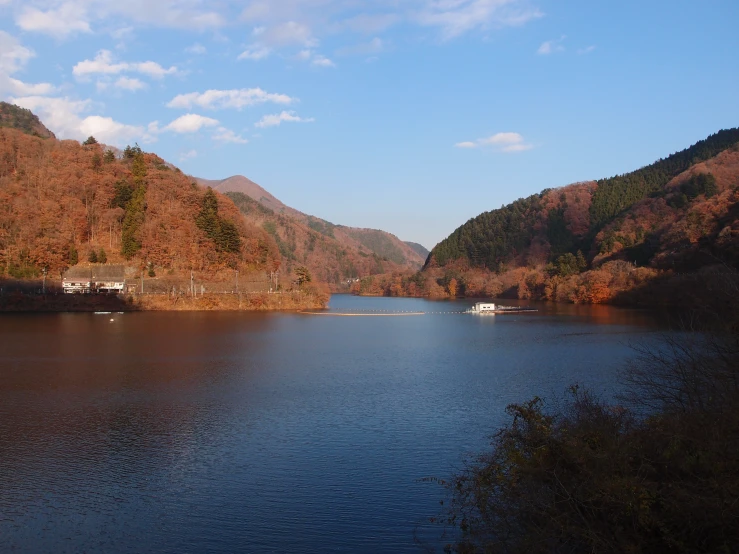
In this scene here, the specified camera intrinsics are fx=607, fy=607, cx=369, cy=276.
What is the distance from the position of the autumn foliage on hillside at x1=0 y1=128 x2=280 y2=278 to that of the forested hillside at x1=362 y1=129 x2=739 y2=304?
36.0 m

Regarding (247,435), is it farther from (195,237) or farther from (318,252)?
(318,252)

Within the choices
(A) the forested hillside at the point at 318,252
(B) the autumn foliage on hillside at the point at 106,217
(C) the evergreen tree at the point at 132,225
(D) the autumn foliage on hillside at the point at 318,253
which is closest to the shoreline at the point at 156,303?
(B) the autumn foliage on hillside at the point at 106,217

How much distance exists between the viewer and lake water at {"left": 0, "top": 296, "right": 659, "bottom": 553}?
8539 mm

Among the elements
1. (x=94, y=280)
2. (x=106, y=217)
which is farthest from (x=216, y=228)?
(x=94, y=280)

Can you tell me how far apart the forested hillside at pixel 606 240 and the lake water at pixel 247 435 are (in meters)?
23.1

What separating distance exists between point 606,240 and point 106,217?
56471 millimetres

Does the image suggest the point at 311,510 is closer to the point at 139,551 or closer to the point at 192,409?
the point at 139,551

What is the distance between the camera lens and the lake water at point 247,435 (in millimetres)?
8539

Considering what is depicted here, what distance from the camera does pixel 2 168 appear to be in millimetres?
64500

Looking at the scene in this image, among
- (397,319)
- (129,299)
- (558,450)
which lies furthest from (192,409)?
(129,299)

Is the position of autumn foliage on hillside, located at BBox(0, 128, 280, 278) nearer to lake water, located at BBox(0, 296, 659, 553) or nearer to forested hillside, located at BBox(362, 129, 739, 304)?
lake water, located at BBox(0, 296, 659, 553)

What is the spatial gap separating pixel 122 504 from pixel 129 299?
154 feet

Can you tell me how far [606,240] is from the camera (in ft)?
242

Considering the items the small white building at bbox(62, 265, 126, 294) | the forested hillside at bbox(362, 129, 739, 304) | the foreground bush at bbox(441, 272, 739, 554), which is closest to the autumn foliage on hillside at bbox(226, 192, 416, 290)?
the forested hillside at bbox(362, 129, 739, 304)
